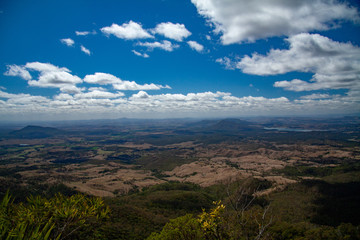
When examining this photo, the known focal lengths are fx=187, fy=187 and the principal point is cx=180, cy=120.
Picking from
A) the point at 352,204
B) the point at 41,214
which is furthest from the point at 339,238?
the point at 41,214

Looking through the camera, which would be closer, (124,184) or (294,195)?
(294,195)

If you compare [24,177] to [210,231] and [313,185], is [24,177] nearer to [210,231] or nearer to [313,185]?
[210,231]

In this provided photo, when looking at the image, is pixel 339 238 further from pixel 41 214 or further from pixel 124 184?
pixel 124 184

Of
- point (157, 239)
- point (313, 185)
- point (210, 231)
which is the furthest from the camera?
point (313, 185)

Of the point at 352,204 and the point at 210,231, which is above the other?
the point at 210,231

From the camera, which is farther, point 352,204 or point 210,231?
point 352,204

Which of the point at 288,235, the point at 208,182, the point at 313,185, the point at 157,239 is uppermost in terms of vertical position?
the point at 157,239

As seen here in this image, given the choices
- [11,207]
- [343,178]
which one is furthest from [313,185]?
[11,207]

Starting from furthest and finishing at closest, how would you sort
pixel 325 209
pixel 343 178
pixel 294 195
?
pixel 343 178
pixel 294 195
pixel 325 209

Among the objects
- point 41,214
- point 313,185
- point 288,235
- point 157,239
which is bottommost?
point 313,185

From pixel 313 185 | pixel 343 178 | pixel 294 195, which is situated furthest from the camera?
pixel 343 178
